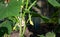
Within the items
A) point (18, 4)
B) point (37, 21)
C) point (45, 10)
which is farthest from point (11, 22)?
point (45, 10)

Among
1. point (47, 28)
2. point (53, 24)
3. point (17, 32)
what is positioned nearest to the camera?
point (17, 32)

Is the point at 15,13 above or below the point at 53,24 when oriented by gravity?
above

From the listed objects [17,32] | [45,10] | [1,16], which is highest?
[1,16]

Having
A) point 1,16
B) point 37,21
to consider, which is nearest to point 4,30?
point 1,16

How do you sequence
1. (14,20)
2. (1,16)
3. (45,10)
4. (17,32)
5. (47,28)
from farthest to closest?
(45,10) → (47,28) → (17,32) → (14,20) → (1,16)

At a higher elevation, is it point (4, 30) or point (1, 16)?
point (1, 16)

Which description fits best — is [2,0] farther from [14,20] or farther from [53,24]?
[53,24]

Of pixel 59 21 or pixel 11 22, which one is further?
pixel 59 21

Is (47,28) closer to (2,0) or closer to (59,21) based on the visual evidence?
(59,21)


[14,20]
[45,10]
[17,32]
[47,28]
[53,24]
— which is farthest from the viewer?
[45,10]
